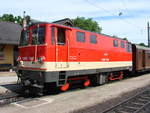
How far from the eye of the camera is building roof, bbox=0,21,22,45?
19.5 metres

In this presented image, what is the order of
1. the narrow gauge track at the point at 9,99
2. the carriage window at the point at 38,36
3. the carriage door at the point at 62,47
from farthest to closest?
the carriage door at the point at 62,47, the carriage window at the point at 38,36, the narrow gauge track at the point at 9,99

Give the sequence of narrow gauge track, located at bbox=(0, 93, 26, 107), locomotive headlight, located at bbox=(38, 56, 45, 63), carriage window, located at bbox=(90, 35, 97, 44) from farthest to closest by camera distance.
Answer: carriage window, located at bbox=(90, 35, 97, 44) → locomotive headlight, located at bbox=(38, 56, 45, 63) → narrow gauge track, located at bbox=(0, 93, 26, 107)

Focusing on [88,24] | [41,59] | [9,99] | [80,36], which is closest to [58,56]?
[41,59]

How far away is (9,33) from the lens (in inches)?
845

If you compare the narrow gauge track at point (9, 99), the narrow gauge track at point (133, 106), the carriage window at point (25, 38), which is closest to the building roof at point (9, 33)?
the carriage window at point (25, 38)

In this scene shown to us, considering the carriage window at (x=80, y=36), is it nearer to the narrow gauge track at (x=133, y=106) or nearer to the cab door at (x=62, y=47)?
the cab door at (x=62, y=47)

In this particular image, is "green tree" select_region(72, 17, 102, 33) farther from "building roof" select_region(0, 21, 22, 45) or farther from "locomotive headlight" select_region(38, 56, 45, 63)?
"locomotive headlight" select_region(38, 56, 45, 63)

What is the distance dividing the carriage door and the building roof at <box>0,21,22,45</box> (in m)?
11.4

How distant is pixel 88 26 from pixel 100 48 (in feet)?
164

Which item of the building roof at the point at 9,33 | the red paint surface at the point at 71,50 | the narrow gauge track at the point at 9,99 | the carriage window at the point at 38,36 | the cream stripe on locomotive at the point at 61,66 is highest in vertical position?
the building roof at the point at 9,33

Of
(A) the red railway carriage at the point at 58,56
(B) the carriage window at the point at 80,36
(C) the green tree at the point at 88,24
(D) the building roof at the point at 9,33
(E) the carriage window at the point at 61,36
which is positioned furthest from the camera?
(C) the green tree at the point at 88,24

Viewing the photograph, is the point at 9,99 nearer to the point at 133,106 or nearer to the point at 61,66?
the point at 61,66

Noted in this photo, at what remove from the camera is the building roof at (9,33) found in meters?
19.5

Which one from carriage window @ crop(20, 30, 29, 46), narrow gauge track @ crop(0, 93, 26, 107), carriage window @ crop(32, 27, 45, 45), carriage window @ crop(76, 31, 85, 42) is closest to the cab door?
carriage window @ crop(32, 27, 45, 45)
